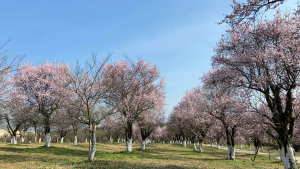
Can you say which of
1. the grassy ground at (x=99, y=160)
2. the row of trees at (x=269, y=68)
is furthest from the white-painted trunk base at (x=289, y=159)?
the grassy ground at (x=99, y=160)

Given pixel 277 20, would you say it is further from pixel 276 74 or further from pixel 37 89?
pixel 37 89

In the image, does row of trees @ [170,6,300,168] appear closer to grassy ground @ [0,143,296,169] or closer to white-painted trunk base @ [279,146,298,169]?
white-painted trunk base @ [279,146,298,169]

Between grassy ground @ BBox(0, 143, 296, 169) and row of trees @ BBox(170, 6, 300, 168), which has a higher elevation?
row of trees @ BBox(170, 6, 300, 168)

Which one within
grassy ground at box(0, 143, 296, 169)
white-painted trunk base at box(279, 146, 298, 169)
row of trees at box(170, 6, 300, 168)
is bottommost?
grassy ground at box(0, 143, 296, 169)

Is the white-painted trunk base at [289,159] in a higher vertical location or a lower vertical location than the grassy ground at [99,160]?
higher

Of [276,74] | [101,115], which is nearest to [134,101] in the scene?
[101,115]

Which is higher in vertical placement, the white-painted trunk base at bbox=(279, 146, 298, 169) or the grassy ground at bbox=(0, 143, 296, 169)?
the white-painted trunk base at bbox=(279, 146, 298, 169)

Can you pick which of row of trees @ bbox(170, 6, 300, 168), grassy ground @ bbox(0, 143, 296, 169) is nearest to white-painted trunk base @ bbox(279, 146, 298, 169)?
row of trees @ bbox(170, 6, 300, 168)

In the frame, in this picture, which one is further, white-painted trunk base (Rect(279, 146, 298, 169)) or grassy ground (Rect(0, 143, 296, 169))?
grassy ground (Rect(0, 143, 296, 169))

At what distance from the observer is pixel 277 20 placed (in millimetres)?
12391

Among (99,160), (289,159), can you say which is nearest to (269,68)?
(289,159)

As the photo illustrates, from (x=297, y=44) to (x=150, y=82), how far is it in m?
17.9

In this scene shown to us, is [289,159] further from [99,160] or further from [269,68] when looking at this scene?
[99,160]

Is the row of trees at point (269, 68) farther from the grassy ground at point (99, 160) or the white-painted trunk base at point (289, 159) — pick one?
the grassy ground at point (99, 160)
